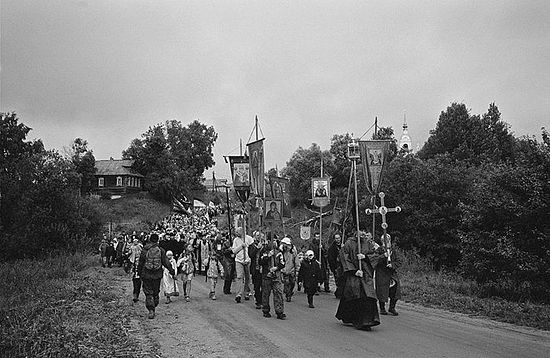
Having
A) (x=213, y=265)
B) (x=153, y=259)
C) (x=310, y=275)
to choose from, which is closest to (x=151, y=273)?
(x=153, y=259)

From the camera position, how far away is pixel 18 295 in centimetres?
1689

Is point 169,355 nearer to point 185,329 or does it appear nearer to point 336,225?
point 185,329

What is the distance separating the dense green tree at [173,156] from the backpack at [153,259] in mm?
66138

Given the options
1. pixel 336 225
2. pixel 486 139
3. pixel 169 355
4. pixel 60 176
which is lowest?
pixel 169 355

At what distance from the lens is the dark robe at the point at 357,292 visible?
11.4 m

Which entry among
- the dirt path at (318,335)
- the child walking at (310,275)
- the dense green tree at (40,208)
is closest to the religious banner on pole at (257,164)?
the child walking at (310,275)

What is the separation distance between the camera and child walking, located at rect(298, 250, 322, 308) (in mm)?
15213

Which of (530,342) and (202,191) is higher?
(202,191)

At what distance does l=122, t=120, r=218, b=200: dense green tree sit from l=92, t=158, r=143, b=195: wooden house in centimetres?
153

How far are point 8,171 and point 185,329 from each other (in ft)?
108

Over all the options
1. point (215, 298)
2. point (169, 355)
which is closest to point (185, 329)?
point (169, 355)

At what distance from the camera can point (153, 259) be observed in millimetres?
13250

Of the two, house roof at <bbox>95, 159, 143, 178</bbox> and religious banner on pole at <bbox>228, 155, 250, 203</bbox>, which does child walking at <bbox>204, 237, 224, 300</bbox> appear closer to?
religious banner on pole at <bbox>228, 155, 250, 203</bbox>

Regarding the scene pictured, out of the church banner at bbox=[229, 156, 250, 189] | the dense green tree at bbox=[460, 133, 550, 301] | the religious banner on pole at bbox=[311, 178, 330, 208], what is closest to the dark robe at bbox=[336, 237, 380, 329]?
the church banner at bbox=[229, 156, 250, 189]
